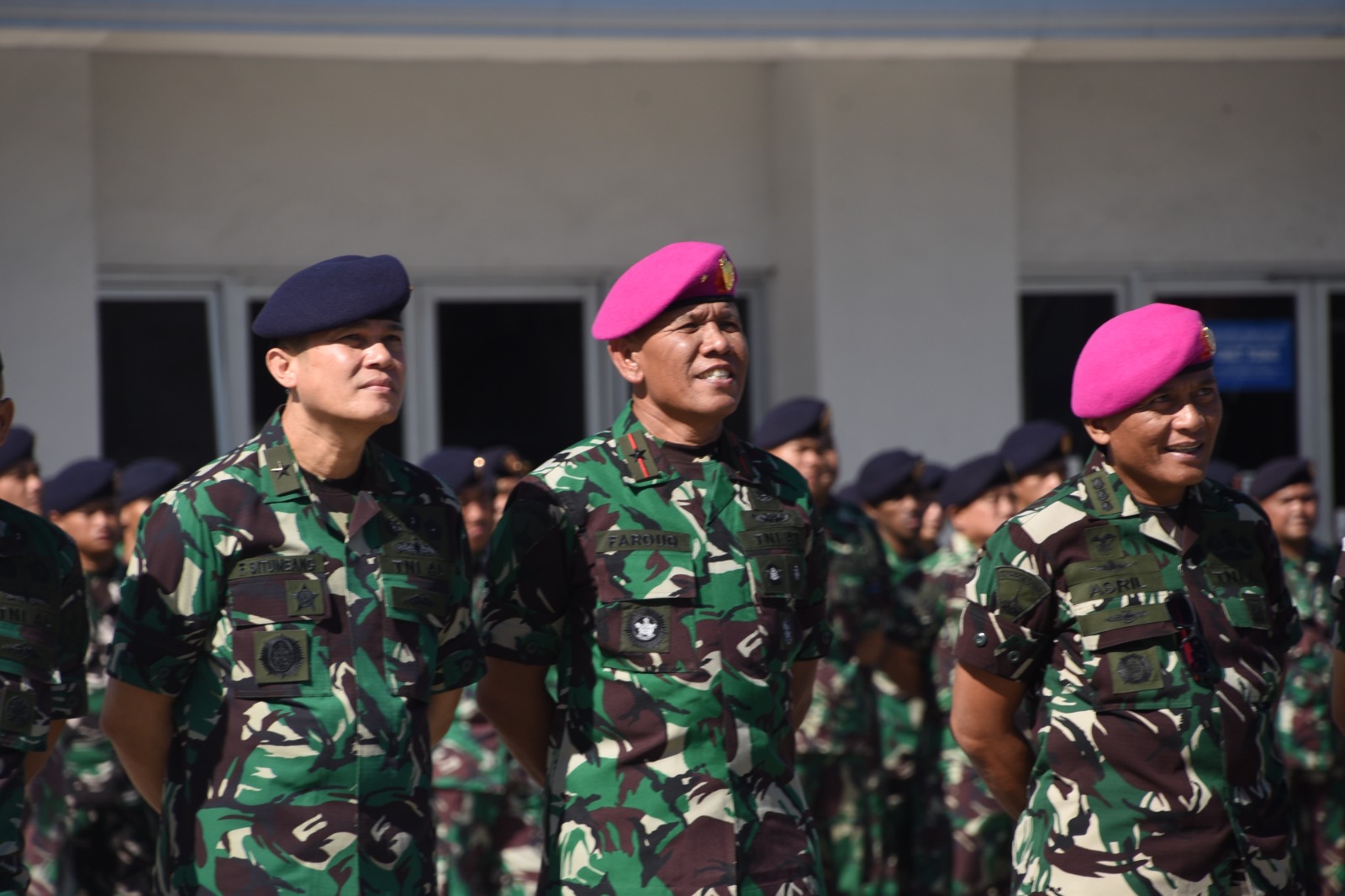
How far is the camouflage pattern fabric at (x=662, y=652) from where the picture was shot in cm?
347

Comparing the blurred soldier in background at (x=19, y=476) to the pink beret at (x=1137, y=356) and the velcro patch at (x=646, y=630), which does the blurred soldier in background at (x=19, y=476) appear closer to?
the velcro patch at (x=646, y=630)

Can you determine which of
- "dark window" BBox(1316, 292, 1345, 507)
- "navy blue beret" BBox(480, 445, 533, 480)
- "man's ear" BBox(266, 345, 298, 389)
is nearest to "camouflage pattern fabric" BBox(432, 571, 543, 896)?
"navy blue beret" BBox(480, 445, 533, 480)

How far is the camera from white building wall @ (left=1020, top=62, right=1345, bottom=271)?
991 cm

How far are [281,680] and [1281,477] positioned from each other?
5.27m

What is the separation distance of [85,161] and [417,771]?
580 cm

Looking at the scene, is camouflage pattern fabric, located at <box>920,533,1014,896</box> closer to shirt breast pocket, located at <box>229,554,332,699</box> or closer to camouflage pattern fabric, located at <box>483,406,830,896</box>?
camouflage pattern fabric, located at <box>483,406,830,896</box>

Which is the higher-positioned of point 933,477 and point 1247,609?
point 933,477

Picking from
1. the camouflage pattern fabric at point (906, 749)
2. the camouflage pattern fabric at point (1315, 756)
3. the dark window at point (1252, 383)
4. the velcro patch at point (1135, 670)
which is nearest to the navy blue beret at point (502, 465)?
the camouflage pattern fabric at point (906, 749)

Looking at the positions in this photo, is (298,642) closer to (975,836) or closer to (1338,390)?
(975,836)

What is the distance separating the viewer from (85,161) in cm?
838

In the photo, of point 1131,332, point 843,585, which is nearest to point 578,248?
point 843,585

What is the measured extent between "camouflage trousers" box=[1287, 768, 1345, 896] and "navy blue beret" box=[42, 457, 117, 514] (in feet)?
15.4

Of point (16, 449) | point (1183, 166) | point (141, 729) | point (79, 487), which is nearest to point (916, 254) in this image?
point (1183, 166)

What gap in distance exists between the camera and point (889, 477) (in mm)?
7477
